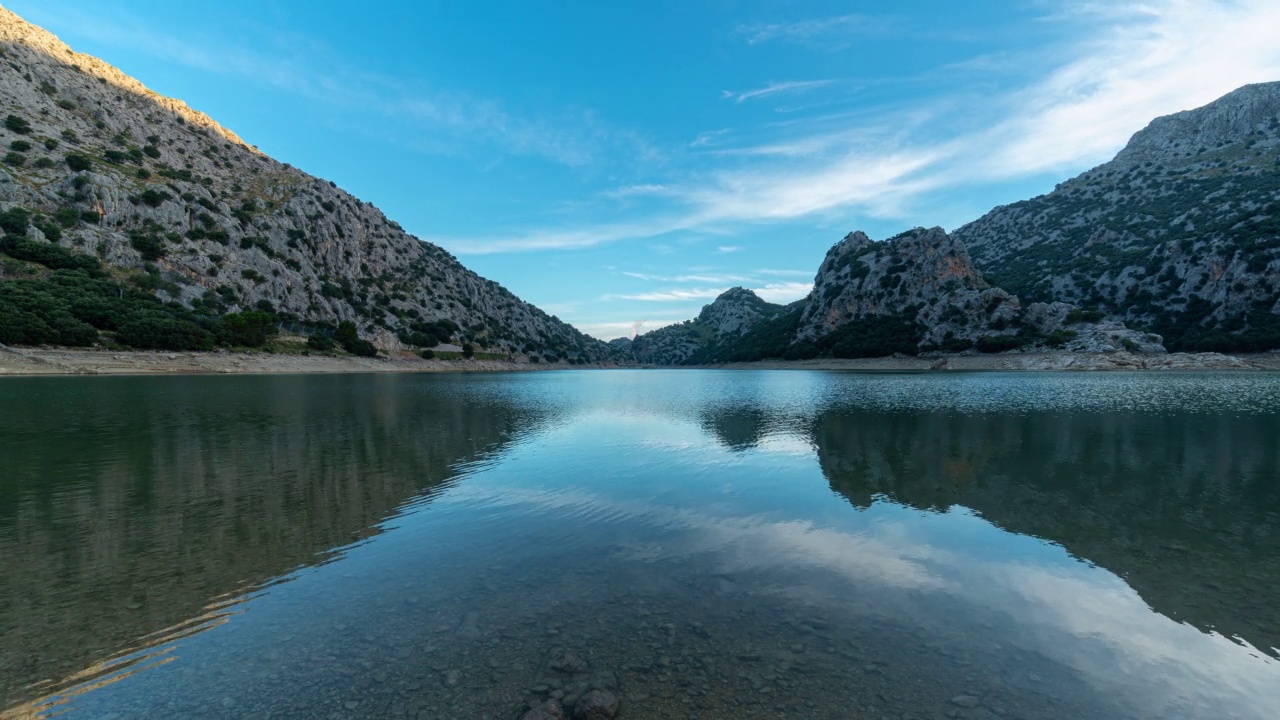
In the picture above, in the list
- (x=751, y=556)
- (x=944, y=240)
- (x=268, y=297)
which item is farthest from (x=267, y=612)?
(x=944, y=240)

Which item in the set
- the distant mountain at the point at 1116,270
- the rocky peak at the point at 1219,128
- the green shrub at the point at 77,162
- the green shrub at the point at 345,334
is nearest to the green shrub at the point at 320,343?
the green shrub at the point at 345,334

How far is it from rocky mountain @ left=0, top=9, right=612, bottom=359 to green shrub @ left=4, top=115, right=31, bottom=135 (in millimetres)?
254

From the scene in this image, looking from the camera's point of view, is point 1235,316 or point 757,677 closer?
point 757,677

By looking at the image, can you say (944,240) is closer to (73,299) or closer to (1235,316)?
(1235,316)

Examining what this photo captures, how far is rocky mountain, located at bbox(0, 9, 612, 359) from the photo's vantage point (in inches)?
3095

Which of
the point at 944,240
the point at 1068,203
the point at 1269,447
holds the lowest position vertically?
the point at 1269,447

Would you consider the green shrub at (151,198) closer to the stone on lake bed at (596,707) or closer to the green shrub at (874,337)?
the stone on lake bed at (596,707)

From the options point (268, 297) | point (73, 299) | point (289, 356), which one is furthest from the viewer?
point (268, 297)

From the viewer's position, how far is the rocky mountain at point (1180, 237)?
10469 cm

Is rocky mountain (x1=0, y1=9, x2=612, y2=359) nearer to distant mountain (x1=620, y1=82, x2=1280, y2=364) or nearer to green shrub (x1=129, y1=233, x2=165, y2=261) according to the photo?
green shrub (x1=129, y1=233, x2=165, y2=261)

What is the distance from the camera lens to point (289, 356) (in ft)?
328

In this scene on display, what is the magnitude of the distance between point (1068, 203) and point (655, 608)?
9955 inches

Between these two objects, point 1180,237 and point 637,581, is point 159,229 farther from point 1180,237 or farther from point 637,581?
point 1180,237

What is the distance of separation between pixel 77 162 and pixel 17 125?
13.8 meters
